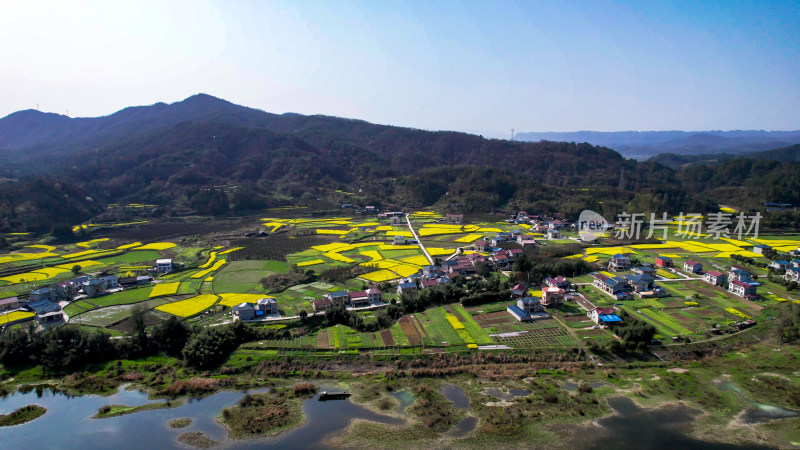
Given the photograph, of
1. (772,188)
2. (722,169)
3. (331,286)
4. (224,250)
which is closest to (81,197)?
Answer: (224,250)

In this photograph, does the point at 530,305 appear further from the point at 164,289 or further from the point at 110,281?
the point at 110,281

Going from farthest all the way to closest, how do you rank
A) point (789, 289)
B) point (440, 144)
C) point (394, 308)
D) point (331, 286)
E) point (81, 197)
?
point (440, 144)
point (81, 197)
point (331, 286)
point (789, 289)
point (394, 308)

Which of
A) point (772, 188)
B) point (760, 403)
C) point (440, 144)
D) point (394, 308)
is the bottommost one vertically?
point (760, 403)

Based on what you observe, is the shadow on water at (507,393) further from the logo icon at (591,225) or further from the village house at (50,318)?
the logo icon at (591,225)

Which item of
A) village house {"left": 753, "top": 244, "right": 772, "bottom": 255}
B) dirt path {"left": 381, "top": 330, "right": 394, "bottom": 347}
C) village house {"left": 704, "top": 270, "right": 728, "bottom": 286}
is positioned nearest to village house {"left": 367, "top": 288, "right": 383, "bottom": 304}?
dirt path {"left": 381, "top": 330, "right": 394, "bottom": 347}

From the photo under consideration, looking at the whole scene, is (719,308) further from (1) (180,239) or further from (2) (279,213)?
(2) (279,213)

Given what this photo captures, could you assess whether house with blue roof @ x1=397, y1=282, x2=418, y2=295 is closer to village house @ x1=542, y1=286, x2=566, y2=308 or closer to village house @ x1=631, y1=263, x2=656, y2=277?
village house @ x1=542, y1=286, x2=566, y2=308
